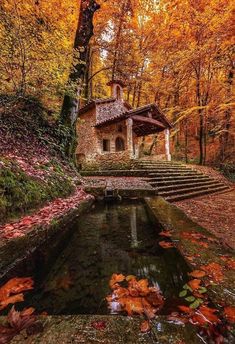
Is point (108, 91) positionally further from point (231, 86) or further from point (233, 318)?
point (233, 318)

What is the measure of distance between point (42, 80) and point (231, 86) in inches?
554

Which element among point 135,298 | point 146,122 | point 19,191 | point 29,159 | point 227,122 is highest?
point 146,122

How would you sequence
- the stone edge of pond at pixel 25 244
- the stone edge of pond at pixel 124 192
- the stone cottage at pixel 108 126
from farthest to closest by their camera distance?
the stone cottage at pixel 108 126 < the stone edge of pond at pixel 124 192 < the stone edge of pond at pixel 25 244

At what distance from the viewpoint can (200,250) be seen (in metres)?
2.33

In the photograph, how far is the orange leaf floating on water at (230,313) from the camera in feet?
4.13

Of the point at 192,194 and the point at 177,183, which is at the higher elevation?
the point at 177,183

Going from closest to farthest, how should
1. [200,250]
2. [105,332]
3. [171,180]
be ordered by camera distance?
[105,332], [200,250], [171,180]

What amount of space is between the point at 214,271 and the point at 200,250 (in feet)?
1.58

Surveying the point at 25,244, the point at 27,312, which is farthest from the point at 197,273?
the point at 25,244

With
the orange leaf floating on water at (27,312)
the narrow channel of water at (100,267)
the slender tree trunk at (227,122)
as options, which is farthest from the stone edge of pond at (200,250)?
the slender tree trunk at (227,122)

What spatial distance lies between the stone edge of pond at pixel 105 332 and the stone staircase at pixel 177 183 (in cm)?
582

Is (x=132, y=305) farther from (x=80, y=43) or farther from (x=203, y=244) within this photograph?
(x=80, y=43)

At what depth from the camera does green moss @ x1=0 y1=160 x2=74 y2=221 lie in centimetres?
314

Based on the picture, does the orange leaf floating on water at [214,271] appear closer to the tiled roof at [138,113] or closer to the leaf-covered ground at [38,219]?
the leaf-covered ground at [38,219]
